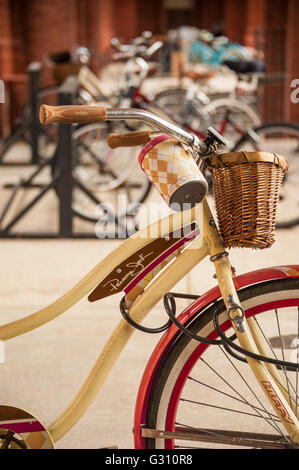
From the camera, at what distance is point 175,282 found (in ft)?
6.23

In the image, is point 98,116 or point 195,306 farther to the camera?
point 195,306

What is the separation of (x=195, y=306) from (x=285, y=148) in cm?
474

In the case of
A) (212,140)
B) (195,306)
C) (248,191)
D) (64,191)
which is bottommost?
(195,306)

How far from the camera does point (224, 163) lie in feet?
5.82

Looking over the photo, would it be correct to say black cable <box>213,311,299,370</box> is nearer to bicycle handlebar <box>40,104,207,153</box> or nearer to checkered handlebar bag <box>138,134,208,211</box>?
checkered handlebar bag <box>138,134,208,211</box>

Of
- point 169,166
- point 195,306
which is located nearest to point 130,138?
point 169,166

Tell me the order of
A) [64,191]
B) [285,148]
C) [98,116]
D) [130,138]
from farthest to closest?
1. [285,148]
2. [64,191]
3. [130,138]
4. [98,116]

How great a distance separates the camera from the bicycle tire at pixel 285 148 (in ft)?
17.8

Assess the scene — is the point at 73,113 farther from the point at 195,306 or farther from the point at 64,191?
the point at 64,191

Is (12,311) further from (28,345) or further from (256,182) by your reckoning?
(256,182)

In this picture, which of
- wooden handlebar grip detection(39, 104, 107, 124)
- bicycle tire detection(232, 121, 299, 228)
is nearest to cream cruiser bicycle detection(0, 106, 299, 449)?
wooden handlebar grip detection(39, 104, 107, 124)

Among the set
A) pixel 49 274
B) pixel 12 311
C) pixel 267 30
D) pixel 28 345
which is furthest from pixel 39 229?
pixel 267 30

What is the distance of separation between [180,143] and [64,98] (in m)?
3.15

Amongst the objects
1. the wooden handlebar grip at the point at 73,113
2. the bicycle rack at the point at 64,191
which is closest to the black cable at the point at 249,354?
the wooden handlebar grip at the point at 73,113
